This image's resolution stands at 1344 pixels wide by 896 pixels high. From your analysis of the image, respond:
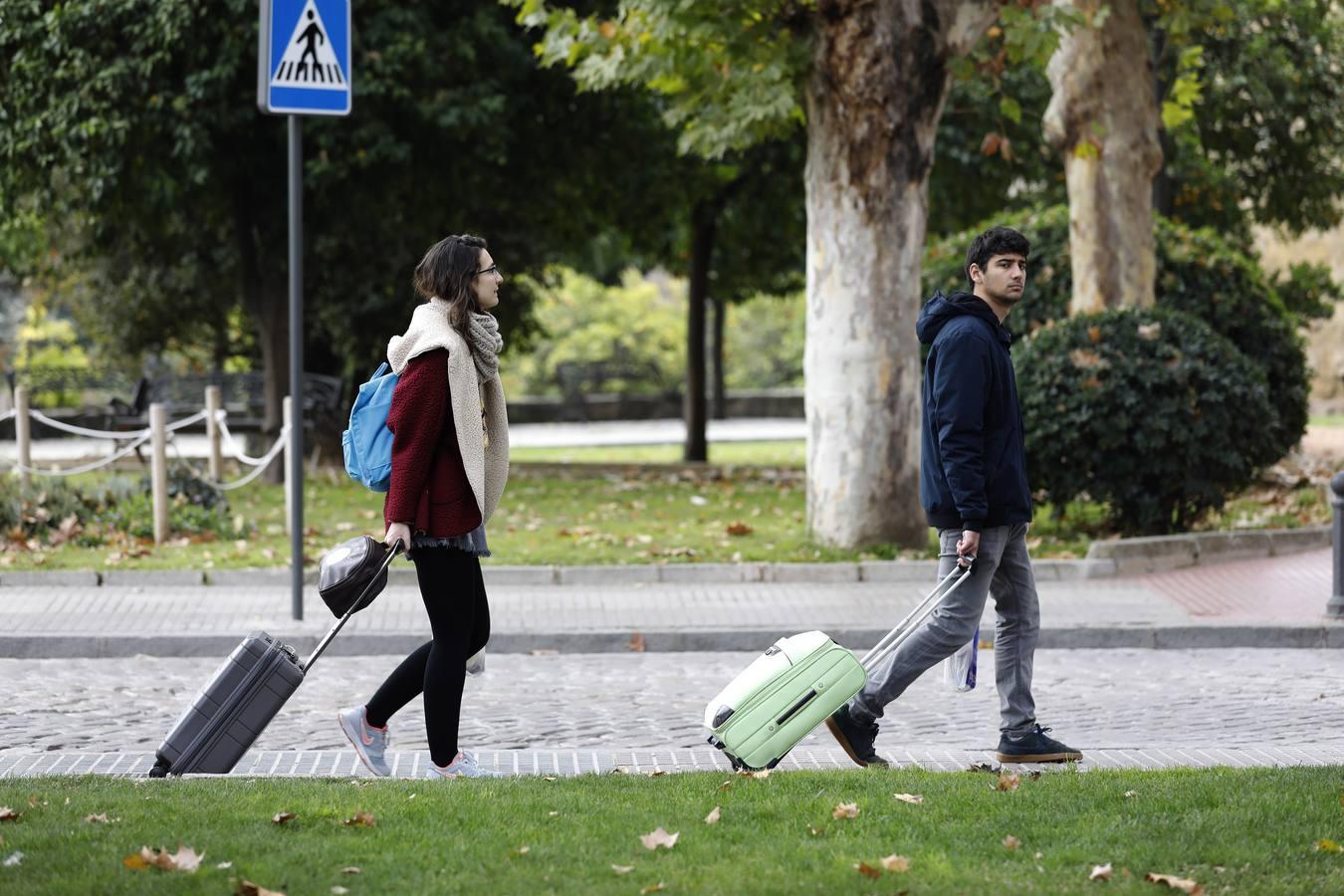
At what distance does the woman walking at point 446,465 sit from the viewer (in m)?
6.21

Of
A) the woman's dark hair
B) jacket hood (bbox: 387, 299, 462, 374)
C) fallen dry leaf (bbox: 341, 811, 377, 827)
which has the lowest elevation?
fallen dry leaf (bbox: 341, 811, 377, 827)

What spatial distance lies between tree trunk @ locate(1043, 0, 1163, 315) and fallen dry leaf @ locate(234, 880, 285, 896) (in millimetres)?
12653

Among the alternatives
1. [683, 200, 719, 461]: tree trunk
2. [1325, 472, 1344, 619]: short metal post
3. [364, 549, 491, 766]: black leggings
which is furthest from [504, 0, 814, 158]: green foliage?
[683, 200, 719, 461]: tree trunk

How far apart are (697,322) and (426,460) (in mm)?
19860

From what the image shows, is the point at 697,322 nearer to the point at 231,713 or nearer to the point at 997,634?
the point at 997,634

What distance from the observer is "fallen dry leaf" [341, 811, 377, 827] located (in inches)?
209

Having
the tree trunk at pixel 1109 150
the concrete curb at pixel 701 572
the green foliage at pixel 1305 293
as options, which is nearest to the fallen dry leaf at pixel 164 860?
the concrete curb at pixel 701 572

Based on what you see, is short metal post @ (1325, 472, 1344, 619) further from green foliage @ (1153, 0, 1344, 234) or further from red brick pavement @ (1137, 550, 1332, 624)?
green foliage @ (1153, 0, 1344, 234)

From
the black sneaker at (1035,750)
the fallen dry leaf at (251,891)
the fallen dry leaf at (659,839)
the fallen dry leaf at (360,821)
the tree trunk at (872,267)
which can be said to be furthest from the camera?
the tree trunk at (872,267)

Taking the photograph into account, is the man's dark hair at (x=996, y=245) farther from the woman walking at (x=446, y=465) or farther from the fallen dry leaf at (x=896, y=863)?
the fallen dry leaf at (x=896, y=863)

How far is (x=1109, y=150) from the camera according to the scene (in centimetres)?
1711

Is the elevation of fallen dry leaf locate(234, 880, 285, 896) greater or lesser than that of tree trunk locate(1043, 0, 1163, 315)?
lesser

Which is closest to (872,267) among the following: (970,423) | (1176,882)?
(970,423)

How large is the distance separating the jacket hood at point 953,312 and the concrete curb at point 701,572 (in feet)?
18.3
